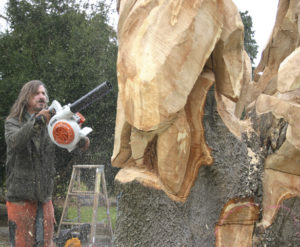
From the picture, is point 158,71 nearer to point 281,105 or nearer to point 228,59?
point 228,59

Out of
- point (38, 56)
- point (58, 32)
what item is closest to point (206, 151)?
point (38, 56)

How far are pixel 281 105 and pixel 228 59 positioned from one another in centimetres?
46

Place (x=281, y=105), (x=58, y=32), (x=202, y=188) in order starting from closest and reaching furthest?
1. (x=202, y=188)
2. (x=281, y=105)
3. (x=58, y=32)

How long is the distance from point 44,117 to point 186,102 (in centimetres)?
85

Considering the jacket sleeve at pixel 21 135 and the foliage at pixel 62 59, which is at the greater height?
the foliage at pixel 62 59

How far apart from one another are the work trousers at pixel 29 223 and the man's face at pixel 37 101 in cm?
59

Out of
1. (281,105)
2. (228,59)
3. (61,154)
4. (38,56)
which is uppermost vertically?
(38,56)

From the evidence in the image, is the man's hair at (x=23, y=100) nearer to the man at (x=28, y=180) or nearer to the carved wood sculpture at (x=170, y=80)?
the man at (x=28, y=180)


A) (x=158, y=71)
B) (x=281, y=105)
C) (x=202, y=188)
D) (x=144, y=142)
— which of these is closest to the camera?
(x=158, y=71)

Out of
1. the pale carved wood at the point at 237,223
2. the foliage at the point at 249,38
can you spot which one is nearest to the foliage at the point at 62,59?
the pale carved wood at the point at 237,223

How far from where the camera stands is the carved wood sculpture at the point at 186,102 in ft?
5.55

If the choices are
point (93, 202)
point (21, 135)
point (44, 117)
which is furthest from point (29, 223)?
point (93, 202)

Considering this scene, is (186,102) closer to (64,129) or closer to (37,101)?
(64,129)

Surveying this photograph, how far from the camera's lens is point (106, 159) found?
17.0 feet
